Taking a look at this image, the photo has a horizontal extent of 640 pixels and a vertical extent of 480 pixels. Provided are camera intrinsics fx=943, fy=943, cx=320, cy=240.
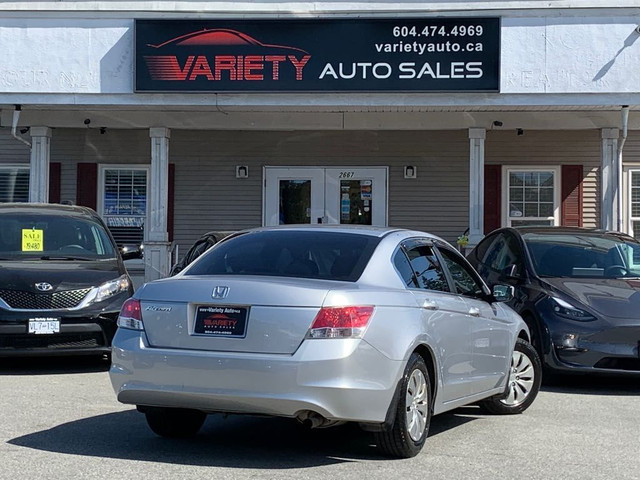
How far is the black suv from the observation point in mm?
9883

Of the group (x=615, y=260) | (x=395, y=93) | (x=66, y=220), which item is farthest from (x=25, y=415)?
(x=395, y=93)

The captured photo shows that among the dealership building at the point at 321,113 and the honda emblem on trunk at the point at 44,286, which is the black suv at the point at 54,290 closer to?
the honda emblem on trunk at the point at 44,286

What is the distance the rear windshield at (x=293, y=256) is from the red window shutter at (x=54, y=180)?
39.0ft

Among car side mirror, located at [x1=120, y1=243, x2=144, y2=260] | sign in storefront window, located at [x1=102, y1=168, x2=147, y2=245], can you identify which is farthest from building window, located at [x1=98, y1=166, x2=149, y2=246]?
car side mirror, located at [x1=120, y1=243, x2=144, y2=260]

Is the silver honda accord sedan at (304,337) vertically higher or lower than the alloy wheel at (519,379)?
higher

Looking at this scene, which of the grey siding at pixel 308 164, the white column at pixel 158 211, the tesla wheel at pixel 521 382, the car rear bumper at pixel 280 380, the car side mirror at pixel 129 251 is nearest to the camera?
the car rear bumper at pixel 280 380

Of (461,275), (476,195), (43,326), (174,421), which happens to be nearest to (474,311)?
(461,275)

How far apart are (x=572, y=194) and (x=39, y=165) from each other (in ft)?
31.6

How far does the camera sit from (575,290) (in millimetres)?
9844

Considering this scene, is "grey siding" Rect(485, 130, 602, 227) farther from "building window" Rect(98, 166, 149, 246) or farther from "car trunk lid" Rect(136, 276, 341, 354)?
"car trunk lid" Rect(136, 276, 341, 354)

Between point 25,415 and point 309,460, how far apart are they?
273 centimetres

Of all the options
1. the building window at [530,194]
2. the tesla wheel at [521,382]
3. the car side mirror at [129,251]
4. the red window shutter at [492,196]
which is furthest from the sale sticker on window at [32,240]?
the building window at [530,194]

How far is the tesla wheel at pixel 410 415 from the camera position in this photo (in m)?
6.02

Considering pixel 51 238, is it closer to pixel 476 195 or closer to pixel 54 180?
pixel 54 180
